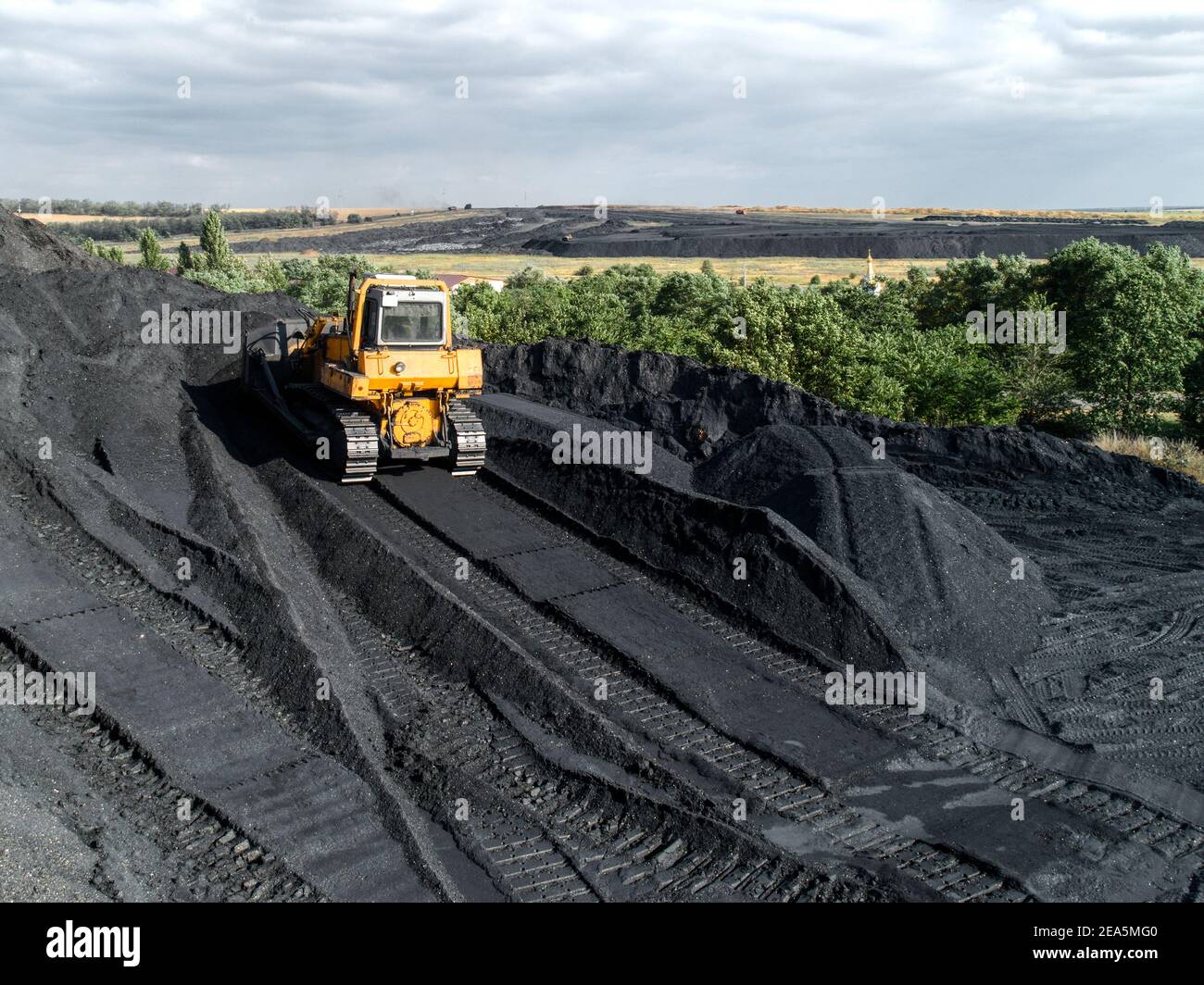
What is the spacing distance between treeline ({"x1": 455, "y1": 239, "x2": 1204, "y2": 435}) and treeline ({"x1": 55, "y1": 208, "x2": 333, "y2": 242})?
37736mm

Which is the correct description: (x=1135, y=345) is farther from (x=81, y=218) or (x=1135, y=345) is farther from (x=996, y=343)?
(x=81, y=218)

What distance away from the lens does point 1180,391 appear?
2372 centimetres

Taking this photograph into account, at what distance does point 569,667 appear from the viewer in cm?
1049

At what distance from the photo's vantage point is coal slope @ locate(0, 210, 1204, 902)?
7.65m

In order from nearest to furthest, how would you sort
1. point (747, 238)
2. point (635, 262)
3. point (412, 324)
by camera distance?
point (412, 324)
point (635, 262)
point (747, 238)

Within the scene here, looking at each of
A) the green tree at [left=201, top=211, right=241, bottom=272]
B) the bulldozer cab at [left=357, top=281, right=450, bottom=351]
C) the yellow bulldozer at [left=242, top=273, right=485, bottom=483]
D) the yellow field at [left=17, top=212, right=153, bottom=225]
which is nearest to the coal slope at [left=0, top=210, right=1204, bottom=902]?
the yellow bulldozer at [left=242, top=273, right=485, bottom=483]

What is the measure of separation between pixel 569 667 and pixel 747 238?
76.7 m

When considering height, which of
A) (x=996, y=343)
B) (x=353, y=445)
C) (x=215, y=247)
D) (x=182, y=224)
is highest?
(x=182, y=224)

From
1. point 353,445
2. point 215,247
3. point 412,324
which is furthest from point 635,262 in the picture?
point 353,445
